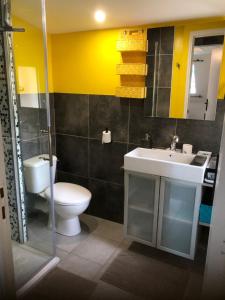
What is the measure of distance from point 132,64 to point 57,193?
1.49 m

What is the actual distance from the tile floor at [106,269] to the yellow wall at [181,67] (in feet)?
4.58

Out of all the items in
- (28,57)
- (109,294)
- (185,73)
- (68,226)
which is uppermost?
(28,57)

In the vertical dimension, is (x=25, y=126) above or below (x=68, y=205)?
above

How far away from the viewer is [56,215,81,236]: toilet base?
2709 millimetres

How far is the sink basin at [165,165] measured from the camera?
81.2 inches

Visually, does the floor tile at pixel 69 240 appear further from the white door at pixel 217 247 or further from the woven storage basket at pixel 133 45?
the woven storage basket at pixel 133 45

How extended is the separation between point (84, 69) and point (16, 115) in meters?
0.95

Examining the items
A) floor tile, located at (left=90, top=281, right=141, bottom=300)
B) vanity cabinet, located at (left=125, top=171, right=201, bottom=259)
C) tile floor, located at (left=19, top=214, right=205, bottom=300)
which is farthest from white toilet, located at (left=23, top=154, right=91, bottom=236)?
floor tile, located at (left=90, top=281, right=141, bottom=300)

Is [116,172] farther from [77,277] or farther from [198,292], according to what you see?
[198,292]

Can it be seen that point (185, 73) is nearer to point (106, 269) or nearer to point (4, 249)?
point (106, 269)

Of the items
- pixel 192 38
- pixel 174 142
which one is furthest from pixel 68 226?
pixel 192 38

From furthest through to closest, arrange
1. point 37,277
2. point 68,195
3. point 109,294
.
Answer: point 68,195 → point 37,277 → point 109,294

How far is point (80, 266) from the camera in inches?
90.1

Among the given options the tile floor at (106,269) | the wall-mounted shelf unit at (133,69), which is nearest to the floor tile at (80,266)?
the tile floor at (106,269)
